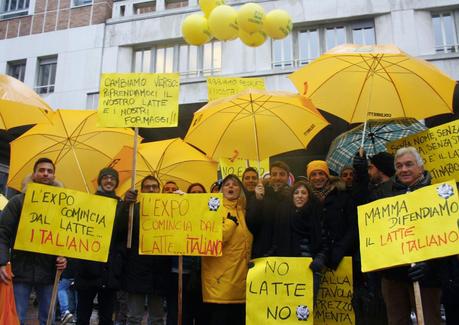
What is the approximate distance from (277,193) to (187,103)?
934 centimetres

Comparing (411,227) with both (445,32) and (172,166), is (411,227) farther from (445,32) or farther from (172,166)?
(445,32)

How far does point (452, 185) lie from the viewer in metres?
3.34

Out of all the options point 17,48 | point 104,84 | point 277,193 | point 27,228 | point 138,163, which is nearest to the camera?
point 27,228

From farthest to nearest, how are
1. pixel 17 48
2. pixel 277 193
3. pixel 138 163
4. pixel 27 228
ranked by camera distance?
pixel 17 48, pixel 138 163, pixel 277 193, pixel 27 228

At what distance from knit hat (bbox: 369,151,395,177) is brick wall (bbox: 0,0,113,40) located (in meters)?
13.5

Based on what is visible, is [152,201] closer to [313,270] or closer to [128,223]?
[128,223]

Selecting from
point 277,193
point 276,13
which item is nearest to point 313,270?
point 277,193

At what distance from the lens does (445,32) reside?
1270 cm

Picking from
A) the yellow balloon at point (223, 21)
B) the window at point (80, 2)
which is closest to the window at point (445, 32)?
the yellow balloon at point (223, 21)

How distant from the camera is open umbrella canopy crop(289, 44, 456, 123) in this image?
5148mm

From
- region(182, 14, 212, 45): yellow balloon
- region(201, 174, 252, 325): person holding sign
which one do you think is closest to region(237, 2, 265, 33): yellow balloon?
region(182, 14, 212, 45): yellow balloon

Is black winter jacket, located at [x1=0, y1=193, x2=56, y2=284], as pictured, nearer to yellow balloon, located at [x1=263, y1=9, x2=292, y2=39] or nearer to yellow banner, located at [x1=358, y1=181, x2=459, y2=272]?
yellow banner, located at [x1=358, y1=181, x2=459, y2=272]

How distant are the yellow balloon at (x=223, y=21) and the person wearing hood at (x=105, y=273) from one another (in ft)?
10.7

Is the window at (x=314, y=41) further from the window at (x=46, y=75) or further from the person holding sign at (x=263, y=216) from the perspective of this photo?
the person holding sign at (x=263, y=216)
